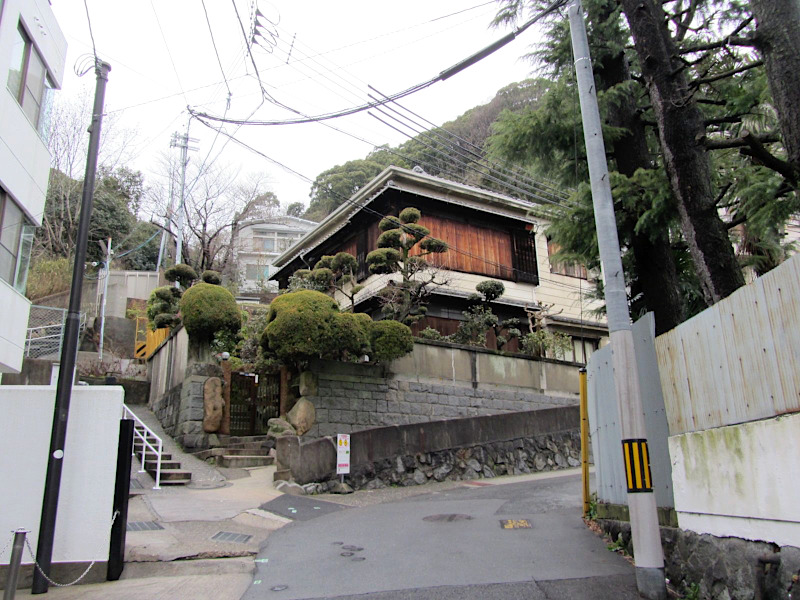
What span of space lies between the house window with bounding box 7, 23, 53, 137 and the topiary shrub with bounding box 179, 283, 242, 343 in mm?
4802

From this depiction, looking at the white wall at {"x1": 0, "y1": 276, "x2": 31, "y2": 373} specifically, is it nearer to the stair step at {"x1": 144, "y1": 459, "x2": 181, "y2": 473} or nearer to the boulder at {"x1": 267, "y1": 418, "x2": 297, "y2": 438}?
the stair step at {"x1": 144, "y1": 459, "x2": 181, "y2": 473}

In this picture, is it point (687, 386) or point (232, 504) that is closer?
point (687, 386)

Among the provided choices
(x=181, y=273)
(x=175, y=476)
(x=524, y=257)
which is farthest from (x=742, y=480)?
(x=524, y=257)

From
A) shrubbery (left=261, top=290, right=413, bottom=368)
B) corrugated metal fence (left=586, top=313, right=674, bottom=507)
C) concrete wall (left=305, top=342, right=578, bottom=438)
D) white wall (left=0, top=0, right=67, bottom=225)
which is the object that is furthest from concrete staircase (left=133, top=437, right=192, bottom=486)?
corrugated metal fence (left=586, top=313, right=674, bottom=507)

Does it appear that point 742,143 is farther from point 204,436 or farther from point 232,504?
point 204,436

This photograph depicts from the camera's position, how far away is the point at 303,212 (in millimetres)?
50406

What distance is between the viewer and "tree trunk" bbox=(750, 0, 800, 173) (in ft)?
19.9

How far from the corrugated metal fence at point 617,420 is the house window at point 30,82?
11.9 metres

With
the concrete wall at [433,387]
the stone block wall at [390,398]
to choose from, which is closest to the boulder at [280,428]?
the stone block wall at [390,398]

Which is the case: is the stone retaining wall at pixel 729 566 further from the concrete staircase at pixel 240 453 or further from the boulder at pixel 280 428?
the concrete staircase at pixel 240 453

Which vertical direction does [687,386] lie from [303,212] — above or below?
below

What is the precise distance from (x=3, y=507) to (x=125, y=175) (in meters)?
35.5

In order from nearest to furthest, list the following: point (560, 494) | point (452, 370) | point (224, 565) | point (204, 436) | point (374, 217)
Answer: point (224, 565) < point (560, 494) < point (204, 436) < point (452, 370) < point (374, 217)

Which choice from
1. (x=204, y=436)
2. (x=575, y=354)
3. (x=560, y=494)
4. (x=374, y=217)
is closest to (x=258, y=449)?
(x=204, y=436)
